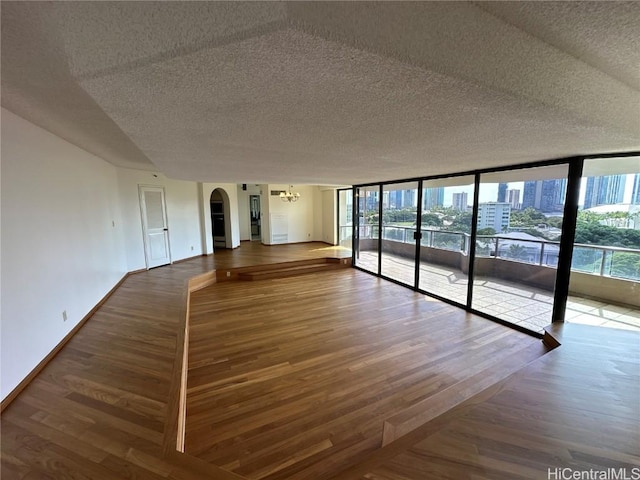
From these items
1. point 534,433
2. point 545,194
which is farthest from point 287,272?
point 534,433

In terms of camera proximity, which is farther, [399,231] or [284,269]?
[284,269]

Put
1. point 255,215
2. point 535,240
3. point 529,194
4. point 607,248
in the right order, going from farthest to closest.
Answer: point 255,215
point 535,240
point 529,194
point 607,248

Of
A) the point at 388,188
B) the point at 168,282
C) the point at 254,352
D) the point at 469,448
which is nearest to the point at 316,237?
the point at 388,188

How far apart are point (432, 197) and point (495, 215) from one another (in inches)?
55.3

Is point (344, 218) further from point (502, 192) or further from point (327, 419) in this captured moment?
point (327, 419)

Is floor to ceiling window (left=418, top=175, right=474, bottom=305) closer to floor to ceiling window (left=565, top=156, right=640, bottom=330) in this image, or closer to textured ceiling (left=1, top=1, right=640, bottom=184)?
floor to ceiling window (left=565, top=156, right=640, bottom=330)

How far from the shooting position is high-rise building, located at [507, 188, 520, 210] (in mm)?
3844

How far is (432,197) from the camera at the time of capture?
5367 mm

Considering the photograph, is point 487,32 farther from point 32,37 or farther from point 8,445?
point 8,445

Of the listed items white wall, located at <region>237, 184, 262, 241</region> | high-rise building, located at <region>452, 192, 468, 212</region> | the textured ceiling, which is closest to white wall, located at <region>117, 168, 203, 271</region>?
white wall, located at <region>237, 184, 262, 241</region>

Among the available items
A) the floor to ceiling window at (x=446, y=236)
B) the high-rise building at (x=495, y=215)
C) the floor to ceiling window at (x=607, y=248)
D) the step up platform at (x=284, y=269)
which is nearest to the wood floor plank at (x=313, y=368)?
the floor to ceiling window at (x=446, y=236)

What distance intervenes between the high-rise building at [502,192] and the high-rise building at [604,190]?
0.92m

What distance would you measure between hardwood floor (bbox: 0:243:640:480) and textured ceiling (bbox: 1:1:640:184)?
217 cm

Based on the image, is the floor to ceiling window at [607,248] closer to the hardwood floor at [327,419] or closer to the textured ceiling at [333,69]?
the hardwood floor at [327,419]
